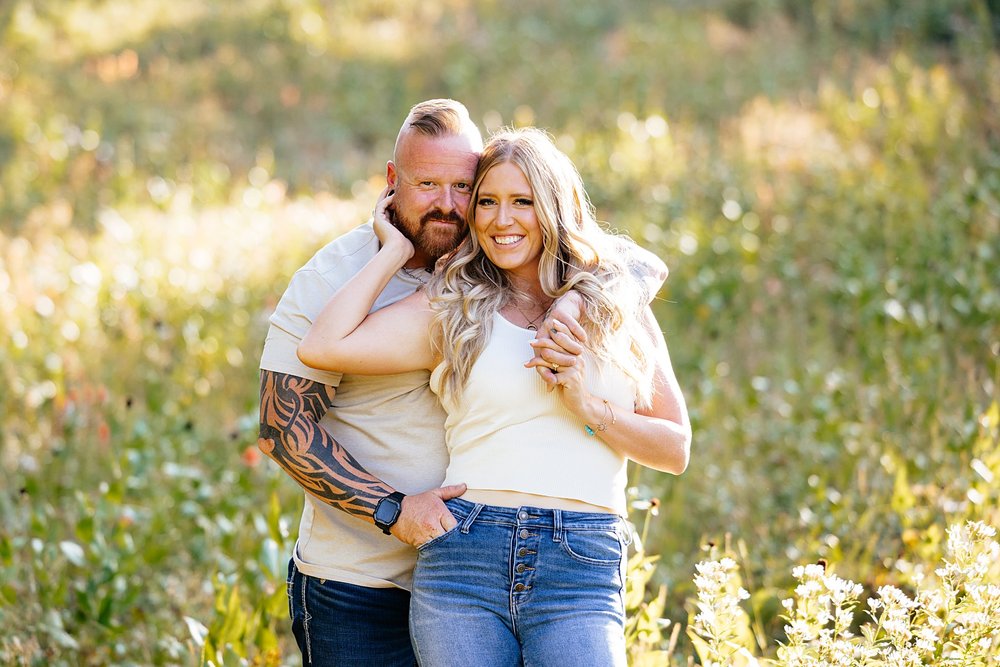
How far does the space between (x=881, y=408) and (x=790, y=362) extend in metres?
0.94

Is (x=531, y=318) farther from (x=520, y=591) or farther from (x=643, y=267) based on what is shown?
(x=520, y=591)

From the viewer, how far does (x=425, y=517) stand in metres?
2.94

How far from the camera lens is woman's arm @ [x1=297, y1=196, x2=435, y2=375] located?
301 cm

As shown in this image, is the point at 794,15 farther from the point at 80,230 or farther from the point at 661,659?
the point at 661,659

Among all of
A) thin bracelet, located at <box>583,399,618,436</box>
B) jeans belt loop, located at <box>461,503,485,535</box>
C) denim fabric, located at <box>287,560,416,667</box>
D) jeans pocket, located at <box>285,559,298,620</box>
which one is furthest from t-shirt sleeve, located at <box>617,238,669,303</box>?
jeans pocket, located at <box>285,559,298,620</box>

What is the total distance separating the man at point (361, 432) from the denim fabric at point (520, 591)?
0.27m

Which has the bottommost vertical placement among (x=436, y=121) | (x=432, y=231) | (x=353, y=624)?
(x=353, y=624)

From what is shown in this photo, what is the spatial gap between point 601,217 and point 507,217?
233 inches

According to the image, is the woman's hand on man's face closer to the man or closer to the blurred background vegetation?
the man

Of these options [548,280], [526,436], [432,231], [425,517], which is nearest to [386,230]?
[432,231]

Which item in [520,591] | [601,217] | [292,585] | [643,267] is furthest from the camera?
[601,217]

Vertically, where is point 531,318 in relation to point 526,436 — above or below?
above

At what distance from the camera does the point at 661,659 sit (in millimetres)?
3180

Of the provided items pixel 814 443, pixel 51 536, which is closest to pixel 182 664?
pixel 51 536
